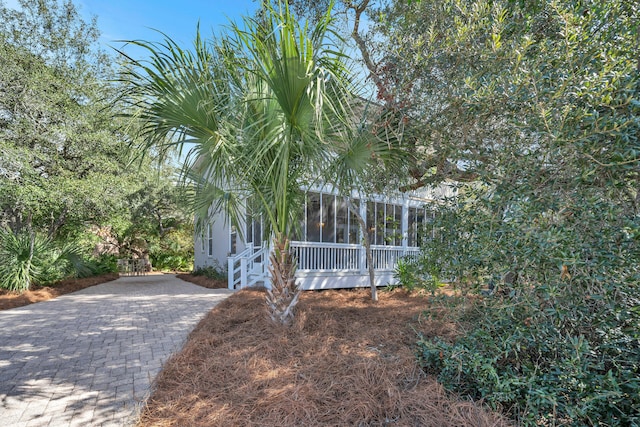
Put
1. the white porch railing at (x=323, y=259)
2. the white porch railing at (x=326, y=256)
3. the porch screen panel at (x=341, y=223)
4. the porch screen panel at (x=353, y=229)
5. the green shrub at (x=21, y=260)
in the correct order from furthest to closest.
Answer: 1. the porch screen panel at (x=353, y=229)
2. the porch screen panel at (x=341, y=223)
3. the white porch railing at (x=323, y=259)
4. the white porch railing at (x=326, y=256)
5. the green shrub at (x=21, y=260)

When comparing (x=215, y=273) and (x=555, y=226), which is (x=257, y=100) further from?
(x=215, y=273)

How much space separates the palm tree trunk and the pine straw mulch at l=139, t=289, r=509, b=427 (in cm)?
18

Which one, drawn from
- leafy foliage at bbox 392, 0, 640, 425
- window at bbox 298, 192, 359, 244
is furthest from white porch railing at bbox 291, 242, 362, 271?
leafy foliage at bbox 392, 0, 640, 425

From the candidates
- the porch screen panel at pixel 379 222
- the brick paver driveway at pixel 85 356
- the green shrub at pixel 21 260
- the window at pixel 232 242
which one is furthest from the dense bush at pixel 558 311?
the window at pixel 232 242

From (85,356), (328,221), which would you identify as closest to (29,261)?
(85,356)

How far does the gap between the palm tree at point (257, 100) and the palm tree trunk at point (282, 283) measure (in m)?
0.09

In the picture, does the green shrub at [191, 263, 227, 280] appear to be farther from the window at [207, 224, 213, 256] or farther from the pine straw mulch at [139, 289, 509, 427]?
the pine straw mulch at [139, 289, 509, 427]

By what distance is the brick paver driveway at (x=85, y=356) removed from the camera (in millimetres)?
3238

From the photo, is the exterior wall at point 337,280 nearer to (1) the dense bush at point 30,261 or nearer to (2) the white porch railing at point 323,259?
(2) the white porch railing at point 323,259

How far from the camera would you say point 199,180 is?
6133 mm

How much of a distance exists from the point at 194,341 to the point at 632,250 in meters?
4.90

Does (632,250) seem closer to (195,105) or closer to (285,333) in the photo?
(285,333)

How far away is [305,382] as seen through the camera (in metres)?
3.41

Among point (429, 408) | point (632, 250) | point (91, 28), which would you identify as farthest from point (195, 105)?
point (91, 28)
